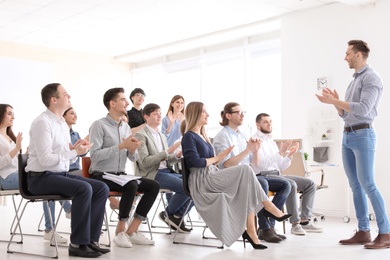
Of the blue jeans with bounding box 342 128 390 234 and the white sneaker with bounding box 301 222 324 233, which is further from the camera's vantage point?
the white sneaker with bounding box 301 222 324 233

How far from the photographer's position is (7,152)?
5.06 meters

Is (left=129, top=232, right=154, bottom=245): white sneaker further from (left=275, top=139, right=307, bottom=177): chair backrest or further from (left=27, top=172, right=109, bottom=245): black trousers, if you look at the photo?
(left=275, top=139, right=307, bottom=177): chair backrest

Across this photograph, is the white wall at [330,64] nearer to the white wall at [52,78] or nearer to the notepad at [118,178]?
the notepad at [118,178]

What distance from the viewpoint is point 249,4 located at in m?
7.73

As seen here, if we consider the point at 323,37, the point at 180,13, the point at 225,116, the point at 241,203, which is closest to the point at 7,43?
the point at 180,13

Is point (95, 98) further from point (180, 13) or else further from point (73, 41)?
Answer: point (180, 13)

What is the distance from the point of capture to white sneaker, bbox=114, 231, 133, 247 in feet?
14.8

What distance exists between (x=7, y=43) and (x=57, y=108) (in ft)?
21.3

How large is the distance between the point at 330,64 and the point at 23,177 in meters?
4.73

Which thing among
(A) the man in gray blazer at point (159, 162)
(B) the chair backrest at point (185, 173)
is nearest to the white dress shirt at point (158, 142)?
(A) the man in gray blazer at point (159, 162)

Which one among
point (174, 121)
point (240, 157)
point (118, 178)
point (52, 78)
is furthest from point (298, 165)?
point (52, 78)

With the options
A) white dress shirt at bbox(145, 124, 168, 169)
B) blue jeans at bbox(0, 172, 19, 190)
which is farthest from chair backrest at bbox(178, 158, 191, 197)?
blue jeans at bbox(0, 172, 19, 190)

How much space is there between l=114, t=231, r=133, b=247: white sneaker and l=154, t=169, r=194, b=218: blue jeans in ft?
2.38

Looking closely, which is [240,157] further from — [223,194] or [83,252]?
[83,252]
